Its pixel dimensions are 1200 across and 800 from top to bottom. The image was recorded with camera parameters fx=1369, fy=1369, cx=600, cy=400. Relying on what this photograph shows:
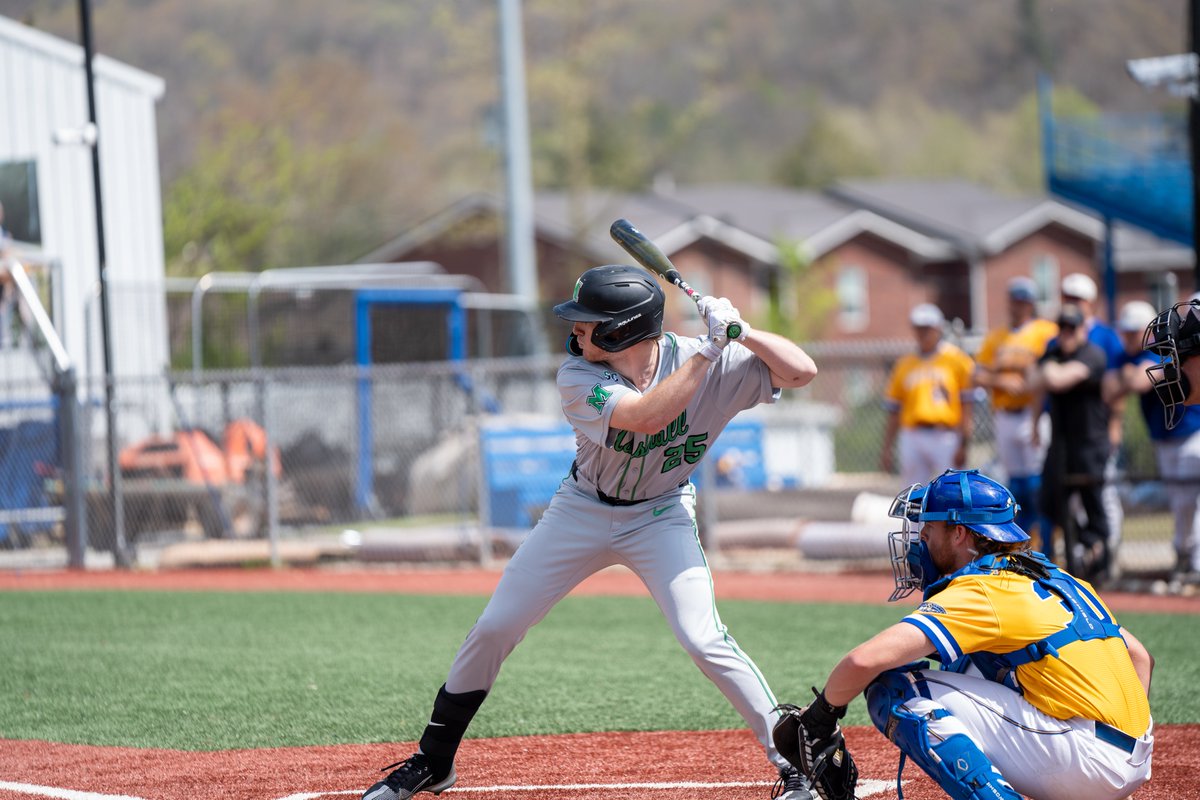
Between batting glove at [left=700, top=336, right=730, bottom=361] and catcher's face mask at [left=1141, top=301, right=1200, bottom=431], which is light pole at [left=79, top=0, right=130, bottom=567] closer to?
batting glove at [left=700, top=336, right=730, bottom=361]

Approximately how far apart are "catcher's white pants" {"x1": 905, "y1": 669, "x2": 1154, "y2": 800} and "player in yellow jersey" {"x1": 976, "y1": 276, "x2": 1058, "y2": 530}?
6654 millimetres

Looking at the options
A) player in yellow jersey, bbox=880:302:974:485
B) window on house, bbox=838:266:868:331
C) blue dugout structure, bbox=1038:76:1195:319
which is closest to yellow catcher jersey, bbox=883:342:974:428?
player in yellow jersey, bbox=880:302:974:485

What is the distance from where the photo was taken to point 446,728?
4668 millimetres

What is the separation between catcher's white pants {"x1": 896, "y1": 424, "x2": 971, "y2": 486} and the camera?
1079cm

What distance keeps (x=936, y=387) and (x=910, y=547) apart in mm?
7096

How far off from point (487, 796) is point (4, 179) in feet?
41.6

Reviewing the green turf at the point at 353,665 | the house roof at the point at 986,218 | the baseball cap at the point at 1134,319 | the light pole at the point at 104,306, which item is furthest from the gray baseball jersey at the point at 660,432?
the house roof at the point at 986,218

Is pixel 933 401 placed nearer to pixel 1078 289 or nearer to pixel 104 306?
pixel 1078 289

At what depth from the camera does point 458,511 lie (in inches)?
562

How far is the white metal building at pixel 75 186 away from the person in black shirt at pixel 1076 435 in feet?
31.9

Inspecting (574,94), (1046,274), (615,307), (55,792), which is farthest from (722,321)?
(1046,274)

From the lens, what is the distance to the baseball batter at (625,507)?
4.45m

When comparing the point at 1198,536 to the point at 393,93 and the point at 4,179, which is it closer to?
the point at 4,179

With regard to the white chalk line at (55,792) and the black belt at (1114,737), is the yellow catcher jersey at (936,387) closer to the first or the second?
the black belt at (1114,737)
